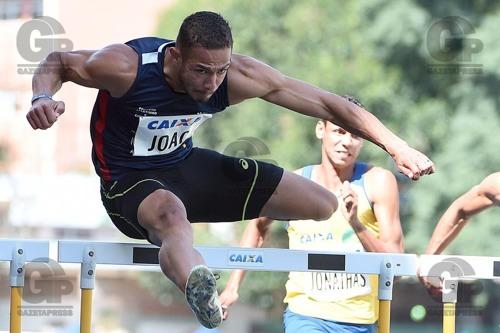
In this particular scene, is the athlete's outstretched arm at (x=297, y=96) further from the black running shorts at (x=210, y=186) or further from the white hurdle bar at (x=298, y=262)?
the white hurdle bar at (x=298, y=262)

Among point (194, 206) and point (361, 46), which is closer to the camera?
point (194, 206)

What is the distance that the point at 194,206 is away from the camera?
17.3 ft

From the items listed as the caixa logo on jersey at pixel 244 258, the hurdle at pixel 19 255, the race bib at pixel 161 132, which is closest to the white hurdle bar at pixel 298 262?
the caixa logo on jersey at pixel 244 258

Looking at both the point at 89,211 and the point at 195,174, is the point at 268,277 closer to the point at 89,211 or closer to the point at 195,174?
the point at 89,211

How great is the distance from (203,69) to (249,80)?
0.40 metres

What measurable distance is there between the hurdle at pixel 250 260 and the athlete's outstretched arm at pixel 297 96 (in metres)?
0.53

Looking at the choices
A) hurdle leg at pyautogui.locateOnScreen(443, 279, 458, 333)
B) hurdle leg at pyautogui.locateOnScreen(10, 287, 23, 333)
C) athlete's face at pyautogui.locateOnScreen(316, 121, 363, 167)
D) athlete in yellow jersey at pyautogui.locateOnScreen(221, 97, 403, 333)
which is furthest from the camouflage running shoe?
athlete's face at pyautogui.locateOnScreen(316, 121, 363, 167)

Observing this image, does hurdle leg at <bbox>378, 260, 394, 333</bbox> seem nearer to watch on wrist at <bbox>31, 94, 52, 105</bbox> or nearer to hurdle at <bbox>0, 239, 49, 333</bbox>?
hurdle at <bbox>0, 239, 49, 333</bbox>

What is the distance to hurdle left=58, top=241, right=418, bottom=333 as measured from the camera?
506cm

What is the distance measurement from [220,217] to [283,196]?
298 mm

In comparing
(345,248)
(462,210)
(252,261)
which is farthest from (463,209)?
(252,261)

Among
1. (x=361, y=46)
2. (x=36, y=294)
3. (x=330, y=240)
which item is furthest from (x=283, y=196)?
(x=361, y=46)

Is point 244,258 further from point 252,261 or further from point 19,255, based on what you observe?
point 19,255

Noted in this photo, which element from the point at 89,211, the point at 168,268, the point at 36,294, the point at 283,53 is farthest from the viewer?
the point at 89,211
